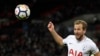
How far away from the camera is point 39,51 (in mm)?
13188

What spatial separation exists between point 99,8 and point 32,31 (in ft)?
10.7

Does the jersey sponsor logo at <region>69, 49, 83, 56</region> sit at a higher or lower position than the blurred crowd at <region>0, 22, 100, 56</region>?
higher

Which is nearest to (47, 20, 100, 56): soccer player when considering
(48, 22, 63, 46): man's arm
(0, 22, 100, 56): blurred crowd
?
(48, 22, 63, 46): man's arm

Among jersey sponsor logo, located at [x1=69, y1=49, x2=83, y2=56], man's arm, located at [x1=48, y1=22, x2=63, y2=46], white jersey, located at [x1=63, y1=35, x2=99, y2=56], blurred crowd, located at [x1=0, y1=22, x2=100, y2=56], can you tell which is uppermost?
man's arm, located at [x1=48, y1=22, x2=63, y2=46]

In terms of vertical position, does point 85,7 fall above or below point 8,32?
above

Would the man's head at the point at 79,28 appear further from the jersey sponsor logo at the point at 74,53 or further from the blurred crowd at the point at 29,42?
the blurred crowd at the point at 29,42

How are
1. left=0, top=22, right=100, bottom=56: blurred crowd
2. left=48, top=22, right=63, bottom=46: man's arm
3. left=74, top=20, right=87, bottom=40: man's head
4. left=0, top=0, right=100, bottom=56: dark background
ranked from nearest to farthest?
left=74, top=20, right=87, bottom=40: man's head
left=48, top=22, right=63, bottom=46: man's arm
left=0, top=22, right=100, bottom=56: blurred crowd
left=0, top=0, right=100, bottom=56: dark background

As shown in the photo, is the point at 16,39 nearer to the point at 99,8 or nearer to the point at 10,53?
the point at 10,53

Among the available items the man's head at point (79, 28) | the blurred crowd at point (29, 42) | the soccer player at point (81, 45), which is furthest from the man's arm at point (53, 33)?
the blurred crowd at point (29, 42)

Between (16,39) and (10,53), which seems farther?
(16,39)

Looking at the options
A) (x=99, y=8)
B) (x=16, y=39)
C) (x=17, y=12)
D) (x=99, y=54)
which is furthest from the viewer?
(x=99, y=8)

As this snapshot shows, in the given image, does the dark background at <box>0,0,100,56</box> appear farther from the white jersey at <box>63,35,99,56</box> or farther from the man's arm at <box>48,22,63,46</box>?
the white jersey at <box>63,35,99,56</box>

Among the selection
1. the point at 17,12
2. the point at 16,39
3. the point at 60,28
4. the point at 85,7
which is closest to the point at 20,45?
the point at 16,39

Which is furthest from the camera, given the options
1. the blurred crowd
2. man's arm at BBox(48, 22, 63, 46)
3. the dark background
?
the dark background
